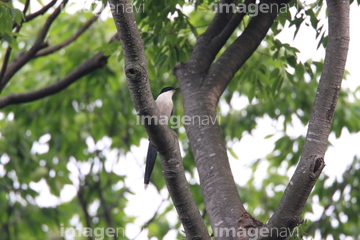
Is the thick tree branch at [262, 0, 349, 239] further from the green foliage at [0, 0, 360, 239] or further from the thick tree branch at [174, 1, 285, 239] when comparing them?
the green foliage at [0, 0, 360, 239]

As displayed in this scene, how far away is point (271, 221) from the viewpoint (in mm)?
2910

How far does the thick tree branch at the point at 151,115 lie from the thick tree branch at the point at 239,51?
3.28ft

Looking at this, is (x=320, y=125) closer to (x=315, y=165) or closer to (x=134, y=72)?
(x=315, y=165)

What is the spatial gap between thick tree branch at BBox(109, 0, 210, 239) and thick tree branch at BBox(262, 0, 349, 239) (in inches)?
22.4

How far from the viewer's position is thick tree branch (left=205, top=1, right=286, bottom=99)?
4090 millimetres

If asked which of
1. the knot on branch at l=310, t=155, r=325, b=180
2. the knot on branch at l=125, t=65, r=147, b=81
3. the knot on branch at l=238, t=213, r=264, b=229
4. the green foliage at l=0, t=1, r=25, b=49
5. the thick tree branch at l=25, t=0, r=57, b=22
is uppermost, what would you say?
the thick tree branch at l=25, t=0, r=57, b=22

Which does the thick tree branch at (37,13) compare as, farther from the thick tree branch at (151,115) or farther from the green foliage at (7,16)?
the thick tree branch at (151,115)

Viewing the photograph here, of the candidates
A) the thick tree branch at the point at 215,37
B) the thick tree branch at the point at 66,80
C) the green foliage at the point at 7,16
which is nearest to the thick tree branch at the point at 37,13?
the thick tree branch at the point at 66,80

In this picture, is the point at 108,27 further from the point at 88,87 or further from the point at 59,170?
the point at 59,170

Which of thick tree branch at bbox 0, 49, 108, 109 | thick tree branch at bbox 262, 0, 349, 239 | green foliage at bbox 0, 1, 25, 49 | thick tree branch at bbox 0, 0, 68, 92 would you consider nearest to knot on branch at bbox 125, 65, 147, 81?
thick tree branch at bbox 262, 0, 349, 239

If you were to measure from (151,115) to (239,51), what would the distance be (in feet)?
4.83

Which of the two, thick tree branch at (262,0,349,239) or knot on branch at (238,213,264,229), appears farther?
knot on branch at (238,213,264,229)

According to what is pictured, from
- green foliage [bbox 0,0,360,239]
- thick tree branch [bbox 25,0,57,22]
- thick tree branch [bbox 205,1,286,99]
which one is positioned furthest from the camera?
green foliage [bbox 0,0,360,239]

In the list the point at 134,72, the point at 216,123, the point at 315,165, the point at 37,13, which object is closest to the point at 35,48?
the point at 37,13
